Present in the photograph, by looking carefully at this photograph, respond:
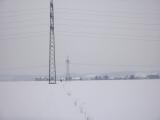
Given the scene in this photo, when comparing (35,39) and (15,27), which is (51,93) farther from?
(15,27)

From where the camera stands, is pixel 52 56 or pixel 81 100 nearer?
pixel 81 100

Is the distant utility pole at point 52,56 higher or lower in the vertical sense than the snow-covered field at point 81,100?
higher

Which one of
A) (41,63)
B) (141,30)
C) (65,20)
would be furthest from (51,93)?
(141,30)

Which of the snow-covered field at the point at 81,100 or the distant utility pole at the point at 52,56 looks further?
the distant utility pole at the point at 52,56

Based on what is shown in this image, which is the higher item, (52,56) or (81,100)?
(52,56)

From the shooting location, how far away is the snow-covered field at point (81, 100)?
2789 mm

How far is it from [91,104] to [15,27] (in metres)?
2.10

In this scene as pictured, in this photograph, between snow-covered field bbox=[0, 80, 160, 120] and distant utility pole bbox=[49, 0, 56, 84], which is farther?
distant utility pole bbox=[49, 0, 56, 84]

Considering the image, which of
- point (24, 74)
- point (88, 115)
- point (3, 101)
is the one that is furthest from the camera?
point (24, 74)

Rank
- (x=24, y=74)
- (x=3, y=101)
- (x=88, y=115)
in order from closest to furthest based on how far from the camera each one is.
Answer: (x=88, y=115) < (x=3, y=101) < (x=24, y=74)

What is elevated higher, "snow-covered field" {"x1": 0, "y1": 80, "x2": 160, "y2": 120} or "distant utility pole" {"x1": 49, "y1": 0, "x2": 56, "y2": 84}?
"distant utility pole" {"x1": 49, "y1": 0, "x2": 56, "y2": 84}

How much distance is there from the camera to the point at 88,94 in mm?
3045

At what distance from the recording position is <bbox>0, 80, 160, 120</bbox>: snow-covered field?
279 cm

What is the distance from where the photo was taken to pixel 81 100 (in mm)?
2973
